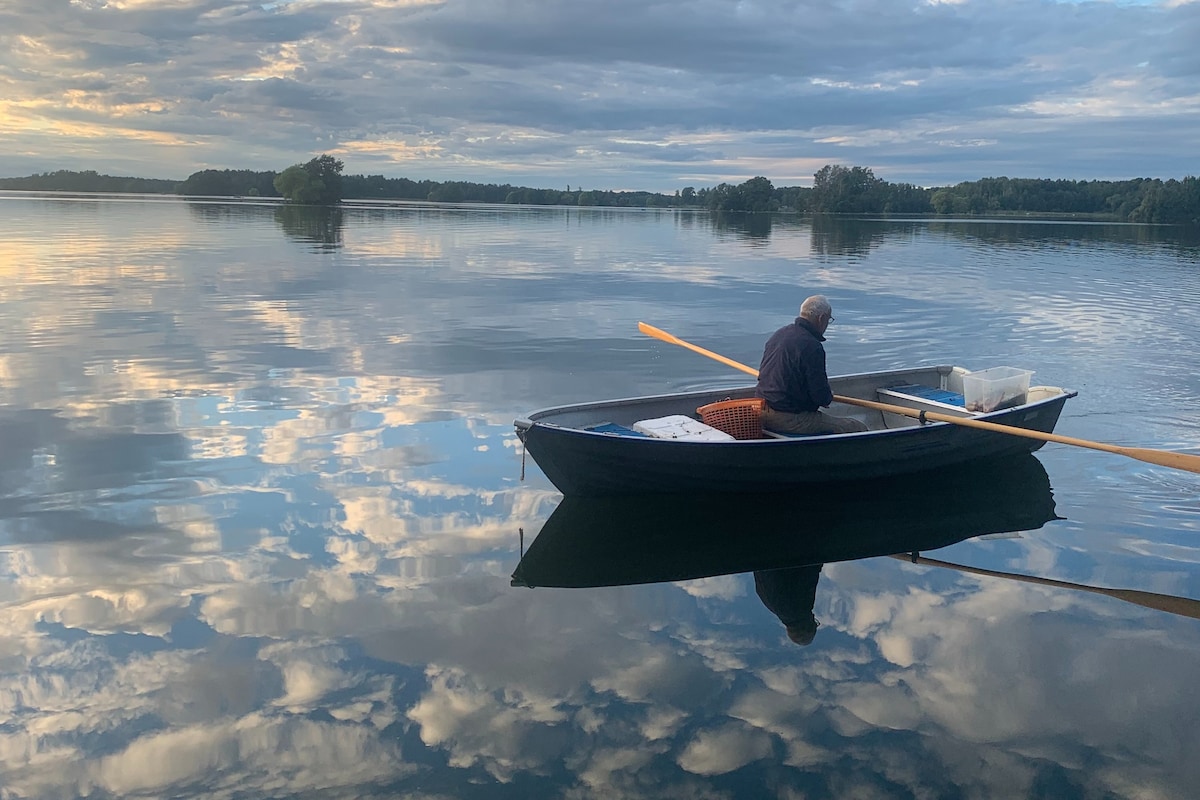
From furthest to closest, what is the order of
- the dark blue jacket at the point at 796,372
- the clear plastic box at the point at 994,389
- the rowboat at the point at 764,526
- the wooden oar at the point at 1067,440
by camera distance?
the clear plastic box at the point at 994,389
the dark blue jacket at the point at 796,372
the wooden oar at the point at 1067,440
the rowboat at the point at 764,526

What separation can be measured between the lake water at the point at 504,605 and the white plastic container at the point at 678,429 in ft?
2.40

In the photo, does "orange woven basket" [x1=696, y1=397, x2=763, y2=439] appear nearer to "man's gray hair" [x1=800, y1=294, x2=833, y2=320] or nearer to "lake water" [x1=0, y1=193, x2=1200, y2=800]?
"lake water" [x1=0, y1=193, x2=1200, y2=800]

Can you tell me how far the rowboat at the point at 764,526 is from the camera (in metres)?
7.97

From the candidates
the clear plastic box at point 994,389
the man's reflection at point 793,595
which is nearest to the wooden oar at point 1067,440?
the clear plastic box at point 994,389

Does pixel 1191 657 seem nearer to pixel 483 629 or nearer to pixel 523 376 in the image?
pixel 483 629

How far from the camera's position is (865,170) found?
446 ft

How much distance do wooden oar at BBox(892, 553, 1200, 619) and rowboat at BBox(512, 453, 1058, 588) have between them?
1.96 feet

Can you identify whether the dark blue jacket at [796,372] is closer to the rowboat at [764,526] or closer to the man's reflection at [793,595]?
the rowboat at [764,526]

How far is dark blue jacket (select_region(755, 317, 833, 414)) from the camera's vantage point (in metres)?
9.58

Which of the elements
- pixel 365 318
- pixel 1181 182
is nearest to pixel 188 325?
pixel 365 318

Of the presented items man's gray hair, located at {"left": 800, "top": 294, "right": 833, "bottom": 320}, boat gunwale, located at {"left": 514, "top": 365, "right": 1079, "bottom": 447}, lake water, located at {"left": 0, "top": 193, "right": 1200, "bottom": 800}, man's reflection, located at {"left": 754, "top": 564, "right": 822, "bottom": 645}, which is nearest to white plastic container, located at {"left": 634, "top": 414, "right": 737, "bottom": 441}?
boat gunwale, located at {"left": 514, "top": 365, "right": 1079, "bottom": 447}

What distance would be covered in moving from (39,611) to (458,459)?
4.39 metres

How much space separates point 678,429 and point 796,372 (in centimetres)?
135

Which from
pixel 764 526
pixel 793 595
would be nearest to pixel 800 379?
pixel 764 526
